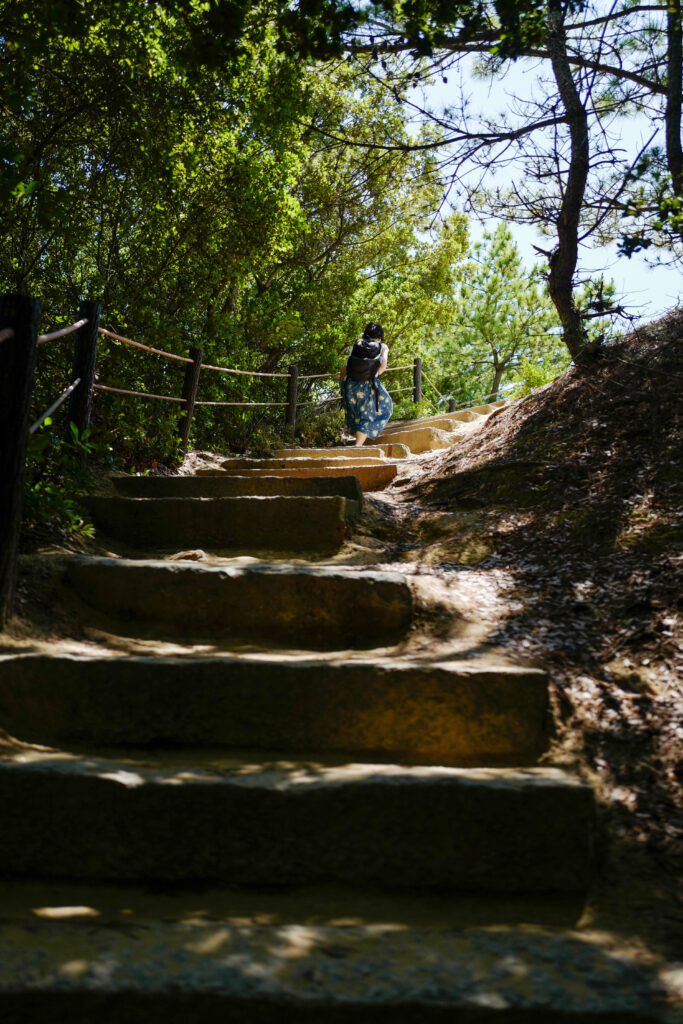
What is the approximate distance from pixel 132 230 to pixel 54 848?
7.51 m

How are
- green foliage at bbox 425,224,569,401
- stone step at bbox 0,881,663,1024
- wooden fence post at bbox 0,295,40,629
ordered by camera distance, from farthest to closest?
green foliage at bbox 425,224,569,401 → wooden fence post at bbox 0,295,40,629 → stone step at bbox 0,881,663,1024

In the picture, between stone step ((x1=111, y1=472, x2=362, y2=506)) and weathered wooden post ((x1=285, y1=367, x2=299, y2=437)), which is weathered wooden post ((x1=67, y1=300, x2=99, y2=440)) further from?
weathered wooden post ((x1=285, y1=367, x2=299, y2=437))

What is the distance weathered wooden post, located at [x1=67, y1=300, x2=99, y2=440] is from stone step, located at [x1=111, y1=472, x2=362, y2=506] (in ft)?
1.82

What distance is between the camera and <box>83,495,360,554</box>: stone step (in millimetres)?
3910

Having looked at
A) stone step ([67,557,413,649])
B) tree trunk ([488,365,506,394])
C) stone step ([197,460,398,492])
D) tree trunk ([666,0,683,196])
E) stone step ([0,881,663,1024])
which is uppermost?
tree trunk ([488,365,506,394])

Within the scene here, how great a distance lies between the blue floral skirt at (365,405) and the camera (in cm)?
895

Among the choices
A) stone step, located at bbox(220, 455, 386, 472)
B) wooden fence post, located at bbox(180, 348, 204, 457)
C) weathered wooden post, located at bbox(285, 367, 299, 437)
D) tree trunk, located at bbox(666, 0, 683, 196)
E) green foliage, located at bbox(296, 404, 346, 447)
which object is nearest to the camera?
tree trunk, located at bbox(666, 0, 683, 196)

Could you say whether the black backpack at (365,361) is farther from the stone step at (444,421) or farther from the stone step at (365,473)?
the stone step at (365,473)

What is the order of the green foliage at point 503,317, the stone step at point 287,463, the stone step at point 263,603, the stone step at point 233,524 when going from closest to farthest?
the stone step at point 263,603
the stone step at point 233,524
the stone step at point 287,463
the green foliage at point 503,317

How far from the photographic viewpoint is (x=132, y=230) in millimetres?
7832

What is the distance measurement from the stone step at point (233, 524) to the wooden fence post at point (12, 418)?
4.56ft

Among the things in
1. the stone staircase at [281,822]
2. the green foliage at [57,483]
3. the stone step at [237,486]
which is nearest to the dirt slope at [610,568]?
the stone staircase at [281,822]

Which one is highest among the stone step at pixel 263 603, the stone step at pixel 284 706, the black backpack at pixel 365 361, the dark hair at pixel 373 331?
the dark hair at pixel 373 331

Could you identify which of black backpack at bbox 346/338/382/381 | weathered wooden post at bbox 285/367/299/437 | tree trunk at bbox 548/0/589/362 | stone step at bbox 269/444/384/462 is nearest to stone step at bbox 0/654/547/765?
tree trunk at bbox 548/0/589/362
